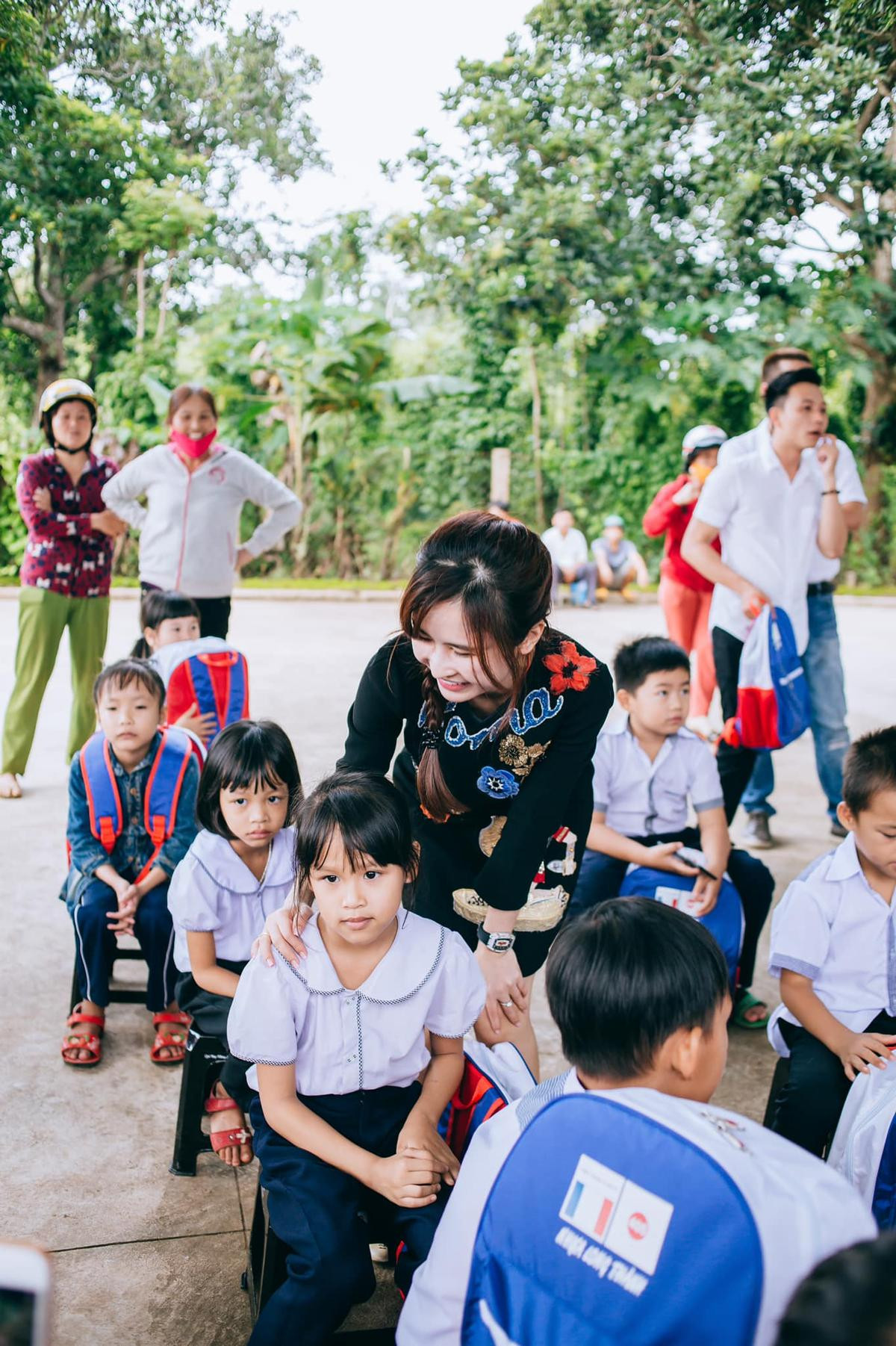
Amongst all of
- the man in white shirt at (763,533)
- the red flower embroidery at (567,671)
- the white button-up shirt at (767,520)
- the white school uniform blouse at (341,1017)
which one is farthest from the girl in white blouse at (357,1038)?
the white button-up shirt at (767,520)

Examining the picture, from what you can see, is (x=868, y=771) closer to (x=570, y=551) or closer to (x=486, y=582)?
(x=486, y=582)

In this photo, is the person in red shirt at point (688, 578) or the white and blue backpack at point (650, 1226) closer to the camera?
the white and blue backpack at point (650, 1226)

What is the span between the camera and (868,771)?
182 cm

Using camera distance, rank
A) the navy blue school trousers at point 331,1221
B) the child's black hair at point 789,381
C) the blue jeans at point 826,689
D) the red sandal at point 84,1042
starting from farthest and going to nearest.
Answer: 1. the blue jeans at point 826,689
2. the child's black hair at point 789,381
3. the red sandal at point 84,1042
4. the navy blue school trousers at point 331,1221

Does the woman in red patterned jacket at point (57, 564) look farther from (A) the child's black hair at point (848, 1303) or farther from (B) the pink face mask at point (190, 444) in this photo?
(A) the child's black hair at point (848, 1303)

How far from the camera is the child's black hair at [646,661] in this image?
249 cm

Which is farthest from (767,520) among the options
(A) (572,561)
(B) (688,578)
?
(A) (572,561)

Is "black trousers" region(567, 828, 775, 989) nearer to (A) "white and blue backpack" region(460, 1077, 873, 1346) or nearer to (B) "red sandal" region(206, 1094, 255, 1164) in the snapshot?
(B) "red sandal" region(206, 1094, 255, 1164)

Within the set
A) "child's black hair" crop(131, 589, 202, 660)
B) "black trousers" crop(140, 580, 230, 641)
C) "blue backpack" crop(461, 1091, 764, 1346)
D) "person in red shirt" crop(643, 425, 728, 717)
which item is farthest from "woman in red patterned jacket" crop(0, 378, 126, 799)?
"blue backpack" crop(461, 1091, 764, 1346)

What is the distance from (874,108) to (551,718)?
119 inches

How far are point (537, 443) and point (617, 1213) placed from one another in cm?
1180

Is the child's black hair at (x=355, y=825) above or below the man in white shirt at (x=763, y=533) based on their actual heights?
below

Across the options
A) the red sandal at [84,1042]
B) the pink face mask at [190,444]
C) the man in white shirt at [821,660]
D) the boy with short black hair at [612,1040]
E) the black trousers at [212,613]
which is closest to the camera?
the boy with short black hair at [612,1040]

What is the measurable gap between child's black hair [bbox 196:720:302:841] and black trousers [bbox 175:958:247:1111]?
0.26m
